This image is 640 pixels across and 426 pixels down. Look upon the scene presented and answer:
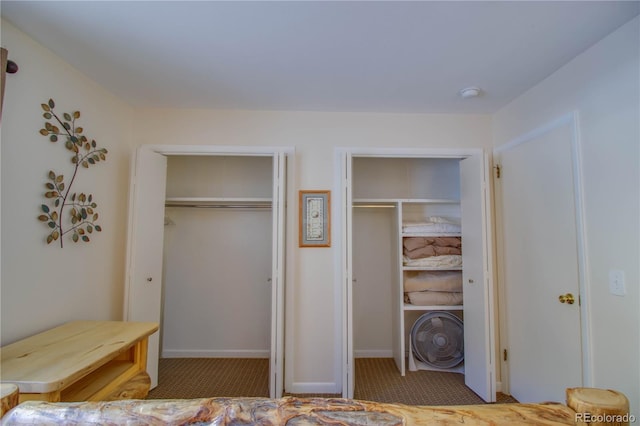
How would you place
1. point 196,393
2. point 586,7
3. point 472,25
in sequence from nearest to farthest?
point 586,7 < point 472,25 < point 196,393

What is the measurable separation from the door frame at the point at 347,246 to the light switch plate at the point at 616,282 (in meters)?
0.84

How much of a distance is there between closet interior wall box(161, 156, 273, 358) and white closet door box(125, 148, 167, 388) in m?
0.66

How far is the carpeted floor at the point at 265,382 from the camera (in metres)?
2.46

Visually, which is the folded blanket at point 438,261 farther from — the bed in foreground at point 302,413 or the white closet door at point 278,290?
the bed in foreground at point 302,413

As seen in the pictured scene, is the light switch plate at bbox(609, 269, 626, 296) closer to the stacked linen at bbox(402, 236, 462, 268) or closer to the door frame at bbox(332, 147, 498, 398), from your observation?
the door frame at bbox(332, 147, 498, 398)

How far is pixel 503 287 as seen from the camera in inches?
97.7

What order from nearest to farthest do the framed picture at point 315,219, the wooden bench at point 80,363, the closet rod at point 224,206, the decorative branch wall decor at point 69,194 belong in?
the wooden bench at point 80,363, the decorative branch wall decor at point 69,194, the framed picture at point 315,219, the closet rod at point 224,206

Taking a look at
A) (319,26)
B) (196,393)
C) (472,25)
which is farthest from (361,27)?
(196,393)

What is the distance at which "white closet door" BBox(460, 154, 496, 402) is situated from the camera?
2.35 meters

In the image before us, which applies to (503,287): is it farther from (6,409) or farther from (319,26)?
(6,409)

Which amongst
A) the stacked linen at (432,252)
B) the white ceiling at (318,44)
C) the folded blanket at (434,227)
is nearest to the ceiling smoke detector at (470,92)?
the white ceiling at (318,44)

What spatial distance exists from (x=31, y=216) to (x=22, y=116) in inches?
21.4

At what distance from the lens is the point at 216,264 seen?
128 inches

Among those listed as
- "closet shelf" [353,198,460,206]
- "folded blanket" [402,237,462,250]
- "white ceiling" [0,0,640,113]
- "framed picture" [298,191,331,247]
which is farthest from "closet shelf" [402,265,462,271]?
"white ceiling" [0,0,640,113]
